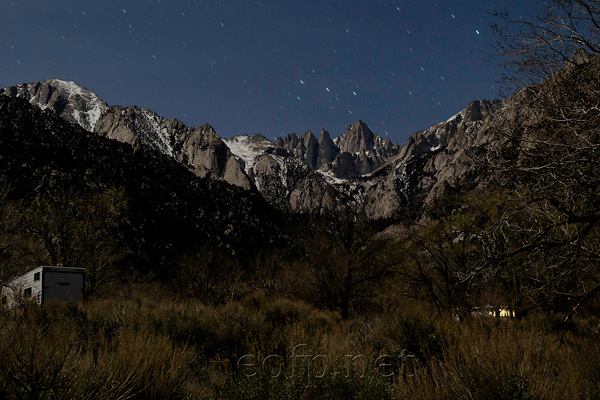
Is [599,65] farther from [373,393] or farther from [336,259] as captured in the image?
[336,259]

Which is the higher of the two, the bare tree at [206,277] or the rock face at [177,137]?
the rock face at [177,137]

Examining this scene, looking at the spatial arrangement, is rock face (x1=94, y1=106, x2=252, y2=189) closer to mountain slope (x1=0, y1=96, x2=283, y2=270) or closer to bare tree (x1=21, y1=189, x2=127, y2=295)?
mountain slope (x1=0, y1=96, x2=283, y2=270)

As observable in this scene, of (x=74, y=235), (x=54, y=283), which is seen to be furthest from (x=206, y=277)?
(x=54, y=283)

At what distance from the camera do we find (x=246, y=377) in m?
4.28

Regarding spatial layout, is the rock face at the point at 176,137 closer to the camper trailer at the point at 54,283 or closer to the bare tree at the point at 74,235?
the bare tree at the point at 74,235

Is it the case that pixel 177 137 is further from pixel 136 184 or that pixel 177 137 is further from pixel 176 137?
pixel 136 184

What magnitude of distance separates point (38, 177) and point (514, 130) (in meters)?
59.1

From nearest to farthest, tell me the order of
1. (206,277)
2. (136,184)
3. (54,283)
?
1. (54,283)
2. (206,277)
3. (136,184)

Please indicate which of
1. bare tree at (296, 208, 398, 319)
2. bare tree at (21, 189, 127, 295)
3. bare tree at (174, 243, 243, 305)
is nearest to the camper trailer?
bare tree at (21, 189, 127, 295)

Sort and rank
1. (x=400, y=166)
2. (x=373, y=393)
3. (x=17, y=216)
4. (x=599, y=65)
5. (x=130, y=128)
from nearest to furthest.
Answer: (x=373, y=393) → (x=599, y=65) → (x=17, y=216) → (x=130, y=128) → (x=400, y=166)

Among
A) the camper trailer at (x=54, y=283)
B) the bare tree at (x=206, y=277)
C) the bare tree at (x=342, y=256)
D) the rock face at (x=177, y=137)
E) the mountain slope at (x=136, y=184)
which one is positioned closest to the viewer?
the camper trailer at (x=54, y=283)

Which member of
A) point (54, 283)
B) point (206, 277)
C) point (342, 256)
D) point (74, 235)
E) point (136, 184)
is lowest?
point (206, 277)

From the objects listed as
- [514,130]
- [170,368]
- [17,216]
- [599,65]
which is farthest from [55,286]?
[599,65]

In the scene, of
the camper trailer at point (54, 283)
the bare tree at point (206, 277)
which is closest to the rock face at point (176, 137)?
the bare tree at point (206, 277)
